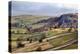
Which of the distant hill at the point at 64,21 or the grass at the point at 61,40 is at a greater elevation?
the distant hill at the point at 64,21

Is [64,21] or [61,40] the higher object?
[64,21]

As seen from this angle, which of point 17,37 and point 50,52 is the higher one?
point 17,37

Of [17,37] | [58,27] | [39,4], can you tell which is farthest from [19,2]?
[58,27]

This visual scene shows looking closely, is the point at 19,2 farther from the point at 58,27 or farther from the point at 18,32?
the point at 58,27

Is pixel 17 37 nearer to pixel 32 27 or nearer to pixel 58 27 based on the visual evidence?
pixel 32 27

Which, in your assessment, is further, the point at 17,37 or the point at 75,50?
the point at 75,50

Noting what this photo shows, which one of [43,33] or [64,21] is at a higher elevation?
[64,21]

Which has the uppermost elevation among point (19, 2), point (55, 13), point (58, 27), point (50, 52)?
point (19, 2)

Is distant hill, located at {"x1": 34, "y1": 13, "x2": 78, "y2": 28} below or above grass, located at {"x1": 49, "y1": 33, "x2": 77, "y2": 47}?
above

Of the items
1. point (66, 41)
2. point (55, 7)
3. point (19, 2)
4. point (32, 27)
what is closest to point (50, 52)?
point (66, 41)
